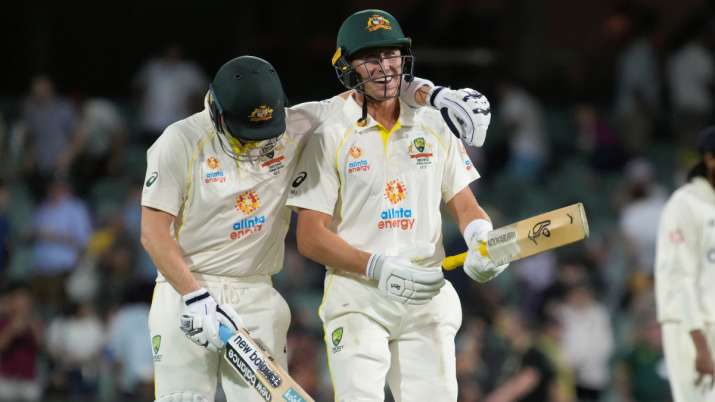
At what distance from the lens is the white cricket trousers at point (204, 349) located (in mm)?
6566

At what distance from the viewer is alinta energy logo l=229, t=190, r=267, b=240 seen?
6.66m

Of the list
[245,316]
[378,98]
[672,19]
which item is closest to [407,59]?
[378,98]

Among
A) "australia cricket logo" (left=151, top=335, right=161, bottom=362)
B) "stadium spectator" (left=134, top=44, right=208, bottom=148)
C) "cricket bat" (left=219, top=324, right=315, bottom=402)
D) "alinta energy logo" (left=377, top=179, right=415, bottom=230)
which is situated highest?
"stadium spectator" (left=134, top=44, right=208, bottom=148)

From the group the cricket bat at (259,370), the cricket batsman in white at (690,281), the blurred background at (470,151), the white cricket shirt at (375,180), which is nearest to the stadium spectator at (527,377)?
the blurred background at (470,151)

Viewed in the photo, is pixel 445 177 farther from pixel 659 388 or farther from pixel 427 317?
pixel 659 388

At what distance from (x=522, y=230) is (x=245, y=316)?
56.7 inches

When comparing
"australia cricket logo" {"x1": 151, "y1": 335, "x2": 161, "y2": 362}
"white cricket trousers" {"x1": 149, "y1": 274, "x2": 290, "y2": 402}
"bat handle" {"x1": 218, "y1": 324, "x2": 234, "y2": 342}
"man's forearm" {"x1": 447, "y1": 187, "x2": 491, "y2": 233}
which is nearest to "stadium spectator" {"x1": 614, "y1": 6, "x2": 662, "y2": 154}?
"man's forearm" {"x1": 447, "y1": 187, "x2": 491, "y2": 233}

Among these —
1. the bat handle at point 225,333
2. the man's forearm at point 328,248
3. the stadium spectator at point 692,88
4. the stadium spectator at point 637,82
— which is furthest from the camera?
the stadium spectator at point 692,88

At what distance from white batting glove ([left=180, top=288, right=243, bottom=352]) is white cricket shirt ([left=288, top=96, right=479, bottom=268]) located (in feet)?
2.09

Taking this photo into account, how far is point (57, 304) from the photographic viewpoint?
508 inches

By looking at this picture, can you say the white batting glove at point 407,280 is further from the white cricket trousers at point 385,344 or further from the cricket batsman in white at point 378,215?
the white cricket trousers at point 385,344

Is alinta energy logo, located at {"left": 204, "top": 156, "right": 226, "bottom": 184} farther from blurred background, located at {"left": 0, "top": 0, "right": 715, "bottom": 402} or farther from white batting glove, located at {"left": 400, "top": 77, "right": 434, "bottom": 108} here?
blurred background, located at {"left": 0, "top": 0, "right": 715, "bottom": 402}

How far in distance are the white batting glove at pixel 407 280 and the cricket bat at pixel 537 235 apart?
272 millimetres

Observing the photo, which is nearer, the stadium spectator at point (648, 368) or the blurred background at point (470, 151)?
the stadium spectator at point (648, 368)
